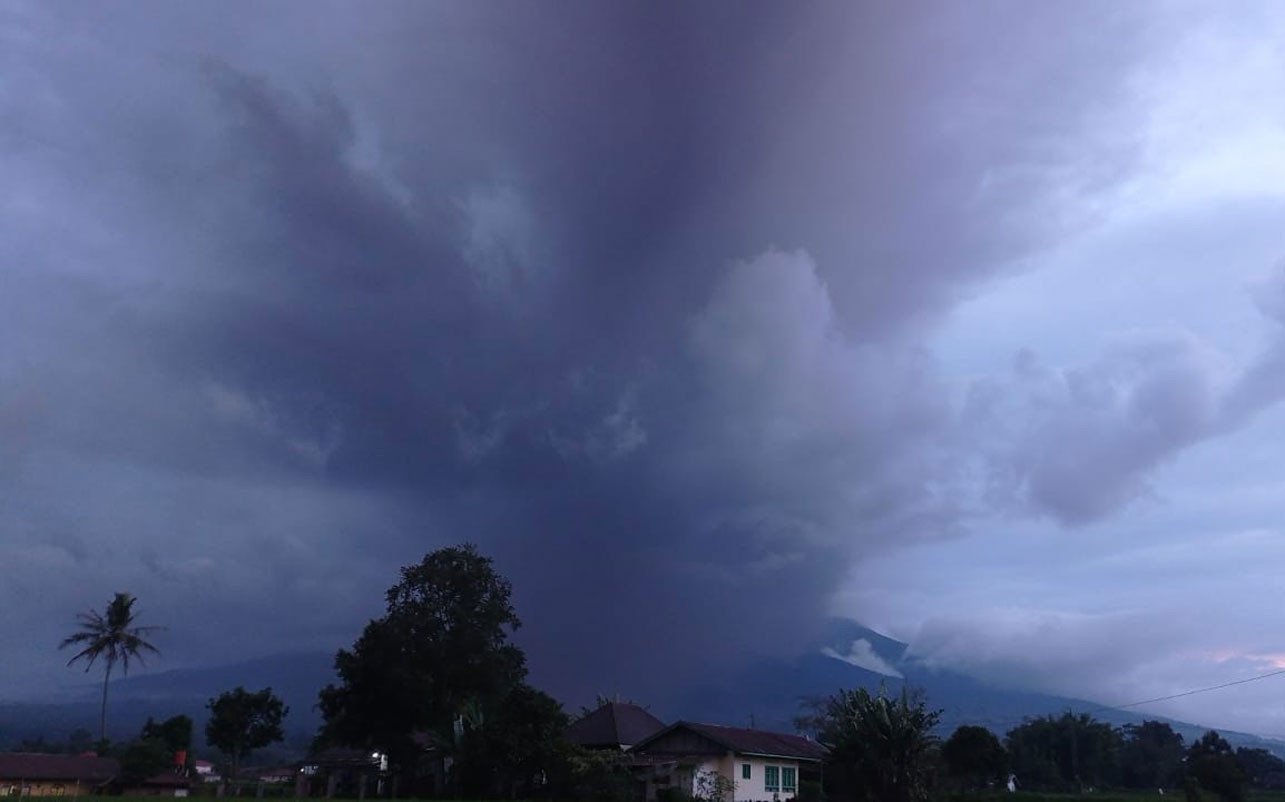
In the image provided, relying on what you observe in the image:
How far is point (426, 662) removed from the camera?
6838cm

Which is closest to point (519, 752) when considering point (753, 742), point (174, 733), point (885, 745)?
point (753, 742)

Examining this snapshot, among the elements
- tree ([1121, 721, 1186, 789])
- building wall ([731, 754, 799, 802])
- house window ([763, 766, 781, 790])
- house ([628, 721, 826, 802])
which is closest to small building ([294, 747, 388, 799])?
house ([628, 721, 826, 802])

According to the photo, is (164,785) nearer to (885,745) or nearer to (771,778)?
(771,778)

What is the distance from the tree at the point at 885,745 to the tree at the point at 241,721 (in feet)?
162

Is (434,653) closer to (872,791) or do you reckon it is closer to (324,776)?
(324,776)

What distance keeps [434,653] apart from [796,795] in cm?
2557

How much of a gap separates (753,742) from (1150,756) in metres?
62.6

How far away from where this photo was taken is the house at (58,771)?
226 ft

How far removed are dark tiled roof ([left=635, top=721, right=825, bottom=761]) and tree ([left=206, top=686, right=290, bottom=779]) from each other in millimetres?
38267

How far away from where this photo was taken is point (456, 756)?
56844 millimetres

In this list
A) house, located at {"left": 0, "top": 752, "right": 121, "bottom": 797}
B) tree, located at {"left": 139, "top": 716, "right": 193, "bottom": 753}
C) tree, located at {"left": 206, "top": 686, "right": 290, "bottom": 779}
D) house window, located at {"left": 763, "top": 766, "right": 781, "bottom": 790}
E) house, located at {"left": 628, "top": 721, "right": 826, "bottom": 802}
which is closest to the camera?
house, located at {"left": 628, "top": 721, "right": 826, "bottom": 802}

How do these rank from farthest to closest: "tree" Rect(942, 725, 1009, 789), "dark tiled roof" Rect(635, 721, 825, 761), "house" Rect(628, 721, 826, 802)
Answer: "tree" Rect(942, 725, 1009, 789) < "dark tiled roof" Rect(635, 721, 825, 761) < "house" Rect(628, 721, 826, 802)

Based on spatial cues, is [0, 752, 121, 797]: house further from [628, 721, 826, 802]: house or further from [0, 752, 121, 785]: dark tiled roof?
[628, 721, 826, 802]: house

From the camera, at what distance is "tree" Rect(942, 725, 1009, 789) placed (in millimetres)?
63719
